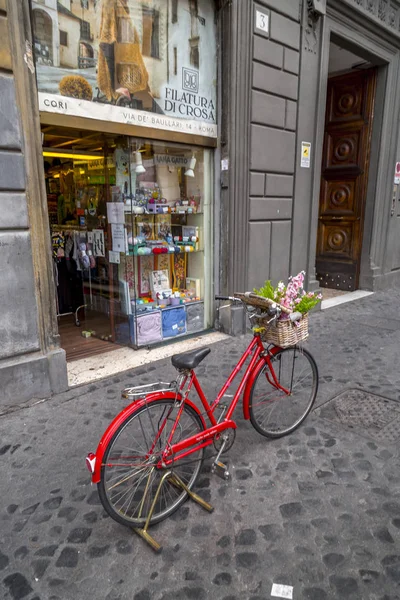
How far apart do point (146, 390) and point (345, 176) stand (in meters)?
7.76

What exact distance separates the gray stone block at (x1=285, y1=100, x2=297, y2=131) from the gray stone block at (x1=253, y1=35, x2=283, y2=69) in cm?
52

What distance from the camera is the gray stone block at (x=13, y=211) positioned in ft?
11.8

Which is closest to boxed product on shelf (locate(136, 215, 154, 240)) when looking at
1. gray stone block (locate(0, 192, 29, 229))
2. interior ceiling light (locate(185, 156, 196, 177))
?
interior ceiling light (locate(185, 156, 196, 177))

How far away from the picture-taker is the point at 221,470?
9.87ft

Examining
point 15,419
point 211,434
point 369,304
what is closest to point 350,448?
point 211,434

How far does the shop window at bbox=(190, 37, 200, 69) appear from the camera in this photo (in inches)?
209

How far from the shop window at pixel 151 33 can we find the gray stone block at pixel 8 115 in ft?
6.37

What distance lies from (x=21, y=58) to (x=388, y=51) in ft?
23.6

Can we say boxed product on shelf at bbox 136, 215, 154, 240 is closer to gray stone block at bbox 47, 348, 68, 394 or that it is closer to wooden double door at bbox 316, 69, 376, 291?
gray stone block at bbox 47, 348, 68, 394

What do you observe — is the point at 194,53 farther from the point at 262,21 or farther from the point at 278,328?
the point at 278,328

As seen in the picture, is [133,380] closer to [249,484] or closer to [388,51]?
[249,484]

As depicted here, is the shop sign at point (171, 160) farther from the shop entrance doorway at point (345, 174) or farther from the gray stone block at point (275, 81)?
the shop entrance doorway at point (345, 174)

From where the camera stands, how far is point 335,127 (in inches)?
348

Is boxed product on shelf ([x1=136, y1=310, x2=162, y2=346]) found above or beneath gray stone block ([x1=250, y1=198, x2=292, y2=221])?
beneath
